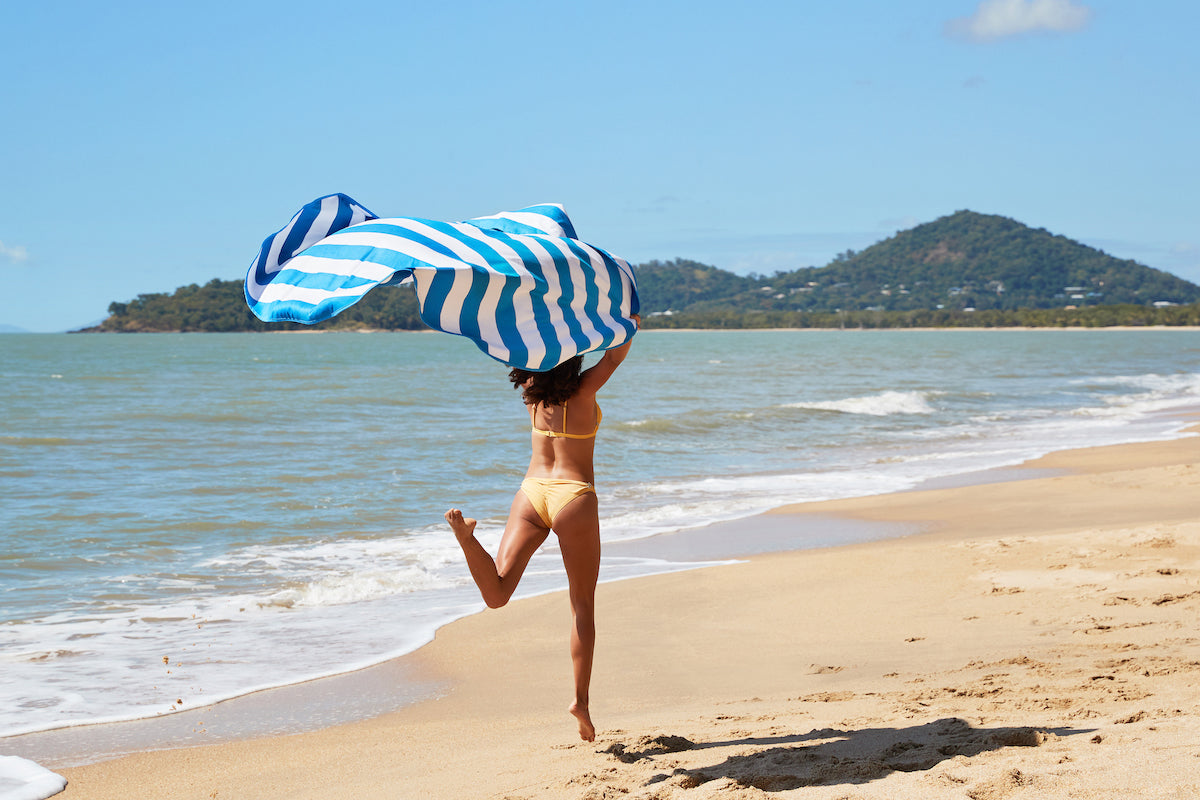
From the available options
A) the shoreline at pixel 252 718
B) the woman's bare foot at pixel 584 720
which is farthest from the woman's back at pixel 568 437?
the shoreline at pixel 252 718

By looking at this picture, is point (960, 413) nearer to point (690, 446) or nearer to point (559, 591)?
point (690, 446)

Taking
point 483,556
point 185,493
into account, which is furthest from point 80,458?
point 483,556

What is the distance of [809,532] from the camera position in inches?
365

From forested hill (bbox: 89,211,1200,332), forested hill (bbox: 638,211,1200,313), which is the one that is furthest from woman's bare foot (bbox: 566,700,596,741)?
forested hill (bbox: 638,211,1200,313)

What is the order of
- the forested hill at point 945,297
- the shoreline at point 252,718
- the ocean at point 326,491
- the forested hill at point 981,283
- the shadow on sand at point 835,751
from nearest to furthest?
the shadow on sand at point 835,751
the shoreline at point 252,718
the ocean at point 326,491
the forested hill at point 945,297
the forested hill at point 981,283

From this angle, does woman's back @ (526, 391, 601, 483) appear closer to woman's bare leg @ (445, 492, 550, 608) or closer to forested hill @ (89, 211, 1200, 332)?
woman's bare leg @ (445, 492, 550, 608)

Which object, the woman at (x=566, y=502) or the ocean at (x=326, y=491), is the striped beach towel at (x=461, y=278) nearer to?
the woman at (x=566, y=502)

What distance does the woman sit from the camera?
3867 mm

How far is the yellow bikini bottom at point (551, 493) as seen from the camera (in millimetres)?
3875

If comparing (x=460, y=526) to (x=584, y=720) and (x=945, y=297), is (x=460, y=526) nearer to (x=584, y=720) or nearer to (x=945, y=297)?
(x=584, y=720)

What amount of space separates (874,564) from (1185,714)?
3818mm

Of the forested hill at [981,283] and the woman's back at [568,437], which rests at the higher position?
the forested hill at [981,283]

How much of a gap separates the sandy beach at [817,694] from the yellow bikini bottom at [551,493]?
967 millimetres

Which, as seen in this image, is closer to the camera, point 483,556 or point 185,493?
point 483,556
